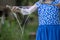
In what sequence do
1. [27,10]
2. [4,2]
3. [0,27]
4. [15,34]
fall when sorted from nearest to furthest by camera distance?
1. [27,10]
2. [4,2]
3. [15,34]
4. [0,27]

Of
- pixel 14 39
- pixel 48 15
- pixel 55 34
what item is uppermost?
pixel 48 15

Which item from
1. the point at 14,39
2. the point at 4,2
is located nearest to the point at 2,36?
the point at 14,39

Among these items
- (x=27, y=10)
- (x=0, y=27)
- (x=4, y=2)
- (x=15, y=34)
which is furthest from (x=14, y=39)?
(x=27, y=10)

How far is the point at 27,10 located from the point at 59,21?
279mm

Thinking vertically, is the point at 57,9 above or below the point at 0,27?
above

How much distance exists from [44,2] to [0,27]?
2564 mm

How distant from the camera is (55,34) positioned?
2338 millimetres

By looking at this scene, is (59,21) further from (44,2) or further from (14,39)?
(14,39)

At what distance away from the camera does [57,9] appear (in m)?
2.31

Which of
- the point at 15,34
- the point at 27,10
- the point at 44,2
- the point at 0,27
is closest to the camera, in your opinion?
the point at 44,2

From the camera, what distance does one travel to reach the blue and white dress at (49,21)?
231 centimetres

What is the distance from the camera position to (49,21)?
91.8 inches

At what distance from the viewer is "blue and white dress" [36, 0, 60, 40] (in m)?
2.31

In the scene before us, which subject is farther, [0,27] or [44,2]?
[0,27]
